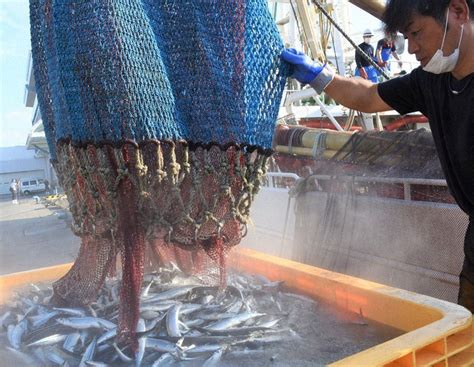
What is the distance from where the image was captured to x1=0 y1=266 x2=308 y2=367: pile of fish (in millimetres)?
2600

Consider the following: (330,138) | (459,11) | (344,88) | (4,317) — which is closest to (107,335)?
(4,317)

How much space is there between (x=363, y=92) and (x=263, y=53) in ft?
3.14

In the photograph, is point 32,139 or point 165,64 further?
point 32,139

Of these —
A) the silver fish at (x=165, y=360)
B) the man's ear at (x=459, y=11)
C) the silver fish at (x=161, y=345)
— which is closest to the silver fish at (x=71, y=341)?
the silver fish at (x=161, y=345)

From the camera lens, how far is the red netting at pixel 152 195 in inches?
91.3

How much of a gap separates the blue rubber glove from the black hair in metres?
0.48

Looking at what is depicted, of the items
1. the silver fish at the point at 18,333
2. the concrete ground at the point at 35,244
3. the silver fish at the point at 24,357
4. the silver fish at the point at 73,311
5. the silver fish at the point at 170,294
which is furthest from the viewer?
the concrete ground at the point at 35,244

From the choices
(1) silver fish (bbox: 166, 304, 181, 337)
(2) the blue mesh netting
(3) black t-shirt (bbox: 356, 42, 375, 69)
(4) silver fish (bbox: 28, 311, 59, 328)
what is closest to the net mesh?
(2) the blue mesh netting

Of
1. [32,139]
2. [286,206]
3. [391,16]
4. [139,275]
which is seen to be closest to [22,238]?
[286,206]

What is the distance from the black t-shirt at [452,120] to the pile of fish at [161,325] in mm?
1408

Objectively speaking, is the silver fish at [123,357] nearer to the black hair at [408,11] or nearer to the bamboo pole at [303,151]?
the black hair at [408,11]

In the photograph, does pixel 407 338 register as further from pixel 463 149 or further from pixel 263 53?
pixel 263 53

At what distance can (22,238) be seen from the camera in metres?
12.9

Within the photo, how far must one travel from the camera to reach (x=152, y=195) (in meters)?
2.39
